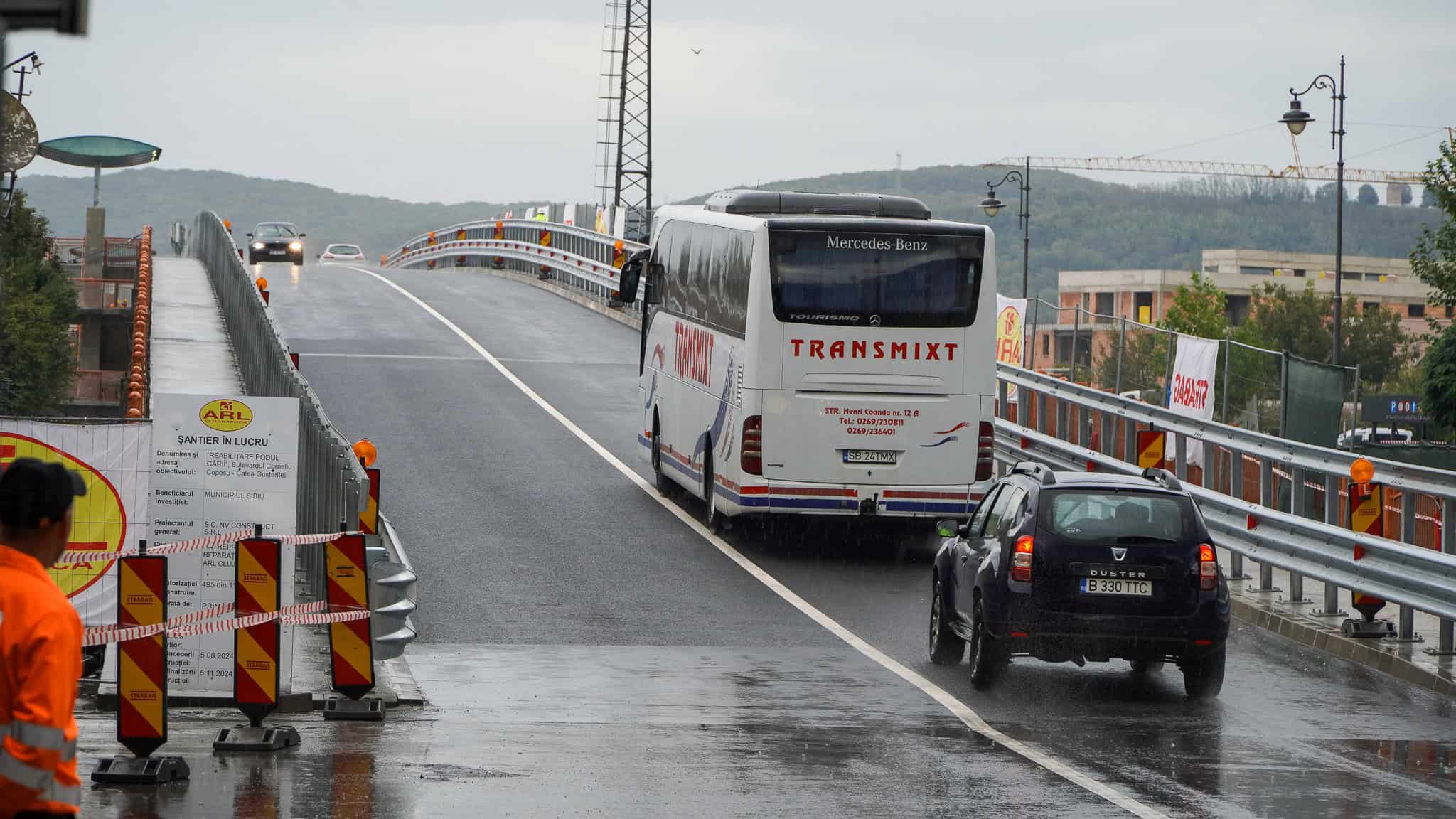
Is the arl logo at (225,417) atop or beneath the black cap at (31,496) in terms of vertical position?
beneath

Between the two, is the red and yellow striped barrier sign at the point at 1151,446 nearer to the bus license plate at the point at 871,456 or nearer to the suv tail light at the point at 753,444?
the bus license plate at the point at 871,456

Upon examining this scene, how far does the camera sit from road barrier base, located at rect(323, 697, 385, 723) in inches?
448

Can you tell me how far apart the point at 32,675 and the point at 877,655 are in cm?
1054

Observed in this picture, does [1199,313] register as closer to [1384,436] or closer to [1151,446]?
[1384,436]

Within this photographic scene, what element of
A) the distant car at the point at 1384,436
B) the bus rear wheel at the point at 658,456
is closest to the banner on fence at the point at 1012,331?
the bus rear wheel at the point at 658,456

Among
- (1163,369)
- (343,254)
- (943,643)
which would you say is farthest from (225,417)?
(343,254)

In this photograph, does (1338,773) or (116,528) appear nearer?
(1338,773)

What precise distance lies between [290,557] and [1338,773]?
19.4ft

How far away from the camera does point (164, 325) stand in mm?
38281

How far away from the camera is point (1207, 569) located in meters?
12.7

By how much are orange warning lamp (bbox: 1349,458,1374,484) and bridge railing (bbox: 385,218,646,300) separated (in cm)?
2780

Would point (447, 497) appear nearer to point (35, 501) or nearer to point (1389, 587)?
point (1389, 587)

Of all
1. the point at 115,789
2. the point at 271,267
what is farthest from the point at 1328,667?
the point at 271,267

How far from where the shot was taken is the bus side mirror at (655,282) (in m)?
24.6
